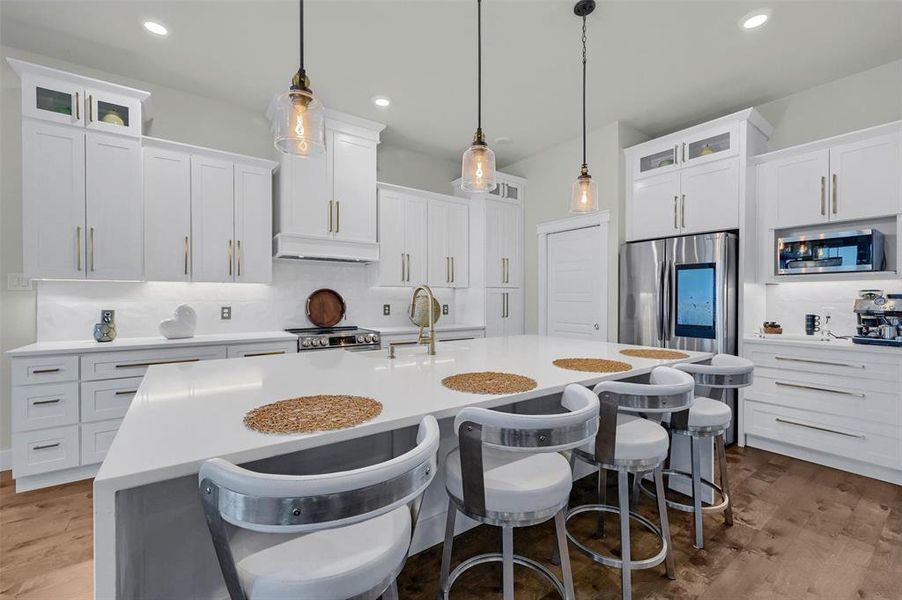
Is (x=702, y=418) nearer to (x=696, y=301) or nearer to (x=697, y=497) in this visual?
(x=697, y=497)

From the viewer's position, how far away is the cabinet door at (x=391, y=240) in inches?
161

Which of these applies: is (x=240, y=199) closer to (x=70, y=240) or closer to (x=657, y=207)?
(x=70, y=240)

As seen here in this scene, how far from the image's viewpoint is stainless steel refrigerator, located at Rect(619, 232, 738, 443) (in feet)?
10.4

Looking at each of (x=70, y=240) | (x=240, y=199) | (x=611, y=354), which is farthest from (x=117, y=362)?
(x=611, y=354)

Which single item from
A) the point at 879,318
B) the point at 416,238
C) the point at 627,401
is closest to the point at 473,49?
the point at 416,238

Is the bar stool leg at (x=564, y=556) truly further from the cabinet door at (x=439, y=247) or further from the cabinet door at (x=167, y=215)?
the cabinet door at (x=439, y=247)

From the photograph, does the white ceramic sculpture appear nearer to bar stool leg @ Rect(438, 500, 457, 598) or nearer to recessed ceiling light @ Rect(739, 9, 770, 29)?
bar stool leg @ Rect(438, 500, 457, 598)

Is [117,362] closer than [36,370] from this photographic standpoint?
No

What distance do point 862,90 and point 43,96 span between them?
5.82 meters

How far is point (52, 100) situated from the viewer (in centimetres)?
264

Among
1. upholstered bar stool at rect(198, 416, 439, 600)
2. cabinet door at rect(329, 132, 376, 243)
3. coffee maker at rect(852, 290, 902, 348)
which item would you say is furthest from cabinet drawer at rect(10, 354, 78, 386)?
coffee maker at rect(852, 290, 902, 348)

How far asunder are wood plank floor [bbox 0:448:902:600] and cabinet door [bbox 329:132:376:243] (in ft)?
8.69

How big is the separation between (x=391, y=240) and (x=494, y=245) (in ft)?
4.06

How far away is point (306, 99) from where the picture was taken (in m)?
1.52
